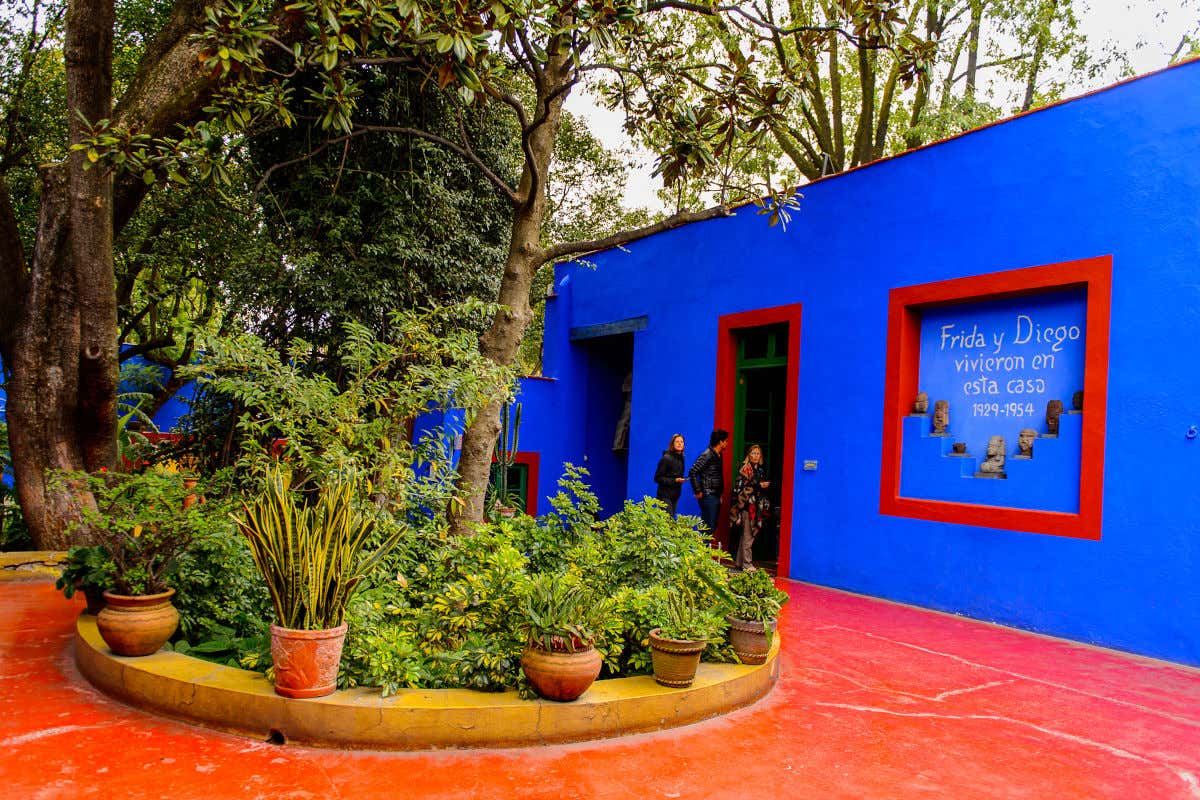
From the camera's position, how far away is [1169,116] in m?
6.21

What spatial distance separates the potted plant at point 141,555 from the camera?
410 cm

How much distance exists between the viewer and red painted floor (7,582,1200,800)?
3.17 m

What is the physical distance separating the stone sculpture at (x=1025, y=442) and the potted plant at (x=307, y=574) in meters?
5.47

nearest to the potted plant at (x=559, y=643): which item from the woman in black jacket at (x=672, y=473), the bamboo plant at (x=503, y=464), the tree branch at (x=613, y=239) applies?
the tree branch at (x=613, y=239)

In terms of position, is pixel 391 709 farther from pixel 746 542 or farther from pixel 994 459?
pixel 746 542

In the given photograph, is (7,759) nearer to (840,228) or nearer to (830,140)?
(840,228)

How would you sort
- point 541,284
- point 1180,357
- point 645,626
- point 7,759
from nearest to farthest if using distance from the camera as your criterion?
point 7,759, point 645,626, point 1180,357, point 541,284

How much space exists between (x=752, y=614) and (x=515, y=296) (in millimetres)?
3117

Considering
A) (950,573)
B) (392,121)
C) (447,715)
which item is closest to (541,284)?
(392,121)

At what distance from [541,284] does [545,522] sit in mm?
11609

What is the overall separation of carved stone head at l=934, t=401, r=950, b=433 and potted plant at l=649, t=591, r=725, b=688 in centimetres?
412

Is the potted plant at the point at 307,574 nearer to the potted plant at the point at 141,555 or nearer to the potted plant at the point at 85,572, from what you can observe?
the potted plant at the point at 141,555

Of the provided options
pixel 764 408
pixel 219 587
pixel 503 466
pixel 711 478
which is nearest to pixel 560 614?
pixel 219 587

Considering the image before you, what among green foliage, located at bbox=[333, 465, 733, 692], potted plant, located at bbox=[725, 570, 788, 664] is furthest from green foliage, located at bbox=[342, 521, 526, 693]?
potted plant, located at bbox=[725, 570, 788, 664]
